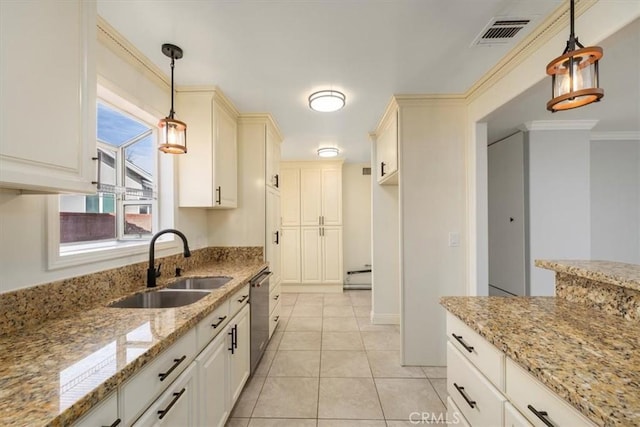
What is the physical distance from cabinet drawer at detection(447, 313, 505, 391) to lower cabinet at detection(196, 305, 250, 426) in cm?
132

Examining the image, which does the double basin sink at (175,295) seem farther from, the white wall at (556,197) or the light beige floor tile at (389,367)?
the white wall at (556,197)

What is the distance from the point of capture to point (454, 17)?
1500 mm

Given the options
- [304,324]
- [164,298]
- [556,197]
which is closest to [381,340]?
[304,324]

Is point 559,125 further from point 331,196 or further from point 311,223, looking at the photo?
point 311,223

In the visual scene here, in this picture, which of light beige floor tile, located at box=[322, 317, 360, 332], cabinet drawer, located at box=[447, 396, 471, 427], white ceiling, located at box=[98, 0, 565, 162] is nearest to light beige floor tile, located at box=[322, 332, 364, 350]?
light beige floor tile, located at box=[322, 317, 360, 332]

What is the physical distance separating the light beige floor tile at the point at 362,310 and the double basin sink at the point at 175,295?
2449mm

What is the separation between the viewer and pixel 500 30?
1593 millimetres

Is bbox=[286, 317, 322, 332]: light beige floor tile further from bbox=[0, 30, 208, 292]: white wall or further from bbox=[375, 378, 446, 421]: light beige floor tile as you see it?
bbox=[0, 30, 208, 292]: white wall

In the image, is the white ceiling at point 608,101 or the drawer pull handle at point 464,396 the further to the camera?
the white ceiling at point 608,101

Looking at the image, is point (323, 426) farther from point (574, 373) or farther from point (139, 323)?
point (574, 373)

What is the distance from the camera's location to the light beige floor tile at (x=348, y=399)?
1.88 meters

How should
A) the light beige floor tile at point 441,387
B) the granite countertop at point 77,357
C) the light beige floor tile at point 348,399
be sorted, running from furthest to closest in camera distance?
the light beige floor tile at point 441,387 → the light beige floor tile at point 348,399 → the granite countertop at point 77,357

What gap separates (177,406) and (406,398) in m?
1.70

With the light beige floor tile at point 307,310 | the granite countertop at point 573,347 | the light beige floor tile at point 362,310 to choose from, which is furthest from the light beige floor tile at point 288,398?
the light beige floor tile at point 362,310
